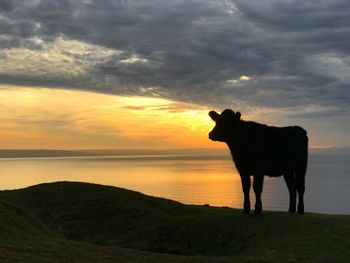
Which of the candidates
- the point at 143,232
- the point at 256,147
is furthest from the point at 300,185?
the point at 143,232

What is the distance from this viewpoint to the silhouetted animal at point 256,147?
65.0 feet

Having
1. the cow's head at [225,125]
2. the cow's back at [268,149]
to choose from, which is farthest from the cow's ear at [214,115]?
the cow's back at [268,149]

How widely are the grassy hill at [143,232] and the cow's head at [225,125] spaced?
3792 millimetres

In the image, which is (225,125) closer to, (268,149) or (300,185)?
(268,149)

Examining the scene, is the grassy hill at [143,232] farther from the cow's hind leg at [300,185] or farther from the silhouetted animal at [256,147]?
the silhouetted animal at [256,147]

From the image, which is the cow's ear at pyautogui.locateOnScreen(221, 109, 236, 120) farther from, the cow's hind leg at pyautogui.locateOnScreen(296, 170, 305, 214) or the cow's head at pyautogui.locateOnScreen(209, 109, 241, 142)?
the cow's hind leg at pyautogui.locateOnScreen(296, 170, 305, 214)

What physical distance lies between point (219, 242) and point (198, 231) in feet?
5.11

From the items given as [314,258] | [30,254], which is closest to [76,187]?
[30,254]

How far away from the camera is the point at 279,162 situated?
814 inches

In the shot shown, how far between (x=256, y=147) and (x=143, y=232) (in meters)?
6.72

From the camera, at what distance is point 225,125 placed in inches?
781

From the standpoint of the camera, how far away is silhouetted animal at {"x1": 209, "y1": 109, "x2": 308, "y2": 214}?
19.8m

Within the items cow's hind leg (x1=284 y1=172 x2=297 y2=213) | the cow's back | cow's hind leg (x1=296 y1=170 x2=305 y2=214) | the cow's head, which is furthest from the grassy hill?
the cow's head

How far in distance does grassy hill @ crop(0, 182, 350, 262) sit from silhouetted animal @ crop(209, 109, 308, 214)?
75.3 inches
